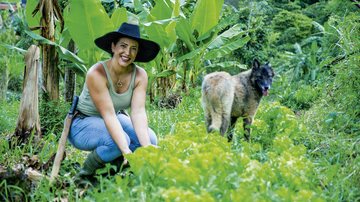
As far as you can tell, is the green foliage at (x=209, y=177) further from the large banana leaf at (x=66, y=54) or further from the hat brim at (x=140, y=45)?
the large banana leaf at (x=66, y=54)

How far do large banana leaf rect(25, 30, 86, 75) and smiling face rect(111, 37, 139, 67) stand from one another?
2359mm

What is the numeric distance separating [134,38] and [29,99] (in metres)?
1.77

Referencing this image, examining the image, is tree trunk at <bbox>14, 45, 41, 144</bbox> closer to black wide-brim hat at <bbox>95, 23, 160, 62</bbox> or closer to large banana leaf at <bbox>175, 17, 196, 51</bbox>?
black wide-brim hat at <bbox>95, 23, 160, 62</bbox>

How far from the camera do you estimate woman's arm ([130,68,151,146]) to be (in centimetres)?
472

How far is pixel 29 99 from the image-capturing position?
18.9ft

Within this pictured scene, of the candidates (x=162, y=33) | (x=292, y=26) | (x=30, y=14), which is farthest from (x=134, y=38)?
(x=292, y=26)

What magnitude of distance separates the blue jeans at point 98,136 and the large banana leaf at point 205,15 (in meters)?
4.04

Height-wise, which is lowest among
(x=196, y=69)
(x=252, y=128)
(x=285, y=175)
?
A: (x=196, y=69)

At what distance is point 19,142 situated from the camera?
578cm

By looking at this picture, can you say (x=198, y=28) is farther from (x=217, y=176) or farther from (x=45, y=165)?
(x=217, y=176)

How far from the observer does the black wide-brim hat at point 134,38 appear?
4651mm

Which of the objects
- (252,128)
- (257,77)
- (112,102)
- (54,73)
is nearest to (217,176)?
→ (112,102)

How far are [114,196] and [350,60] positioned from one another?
383 cm

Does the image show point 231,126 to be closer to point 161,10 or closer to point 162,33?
point 162,33
